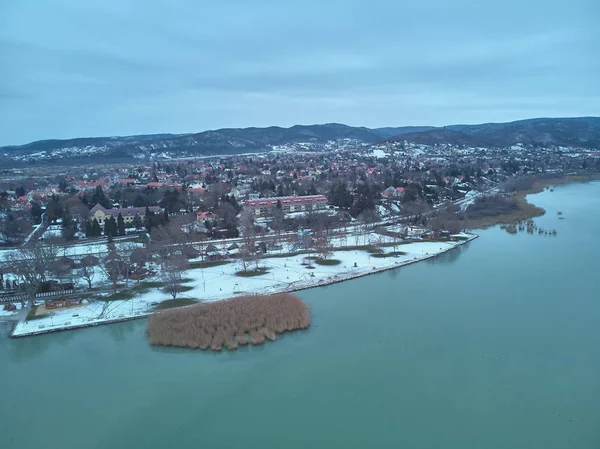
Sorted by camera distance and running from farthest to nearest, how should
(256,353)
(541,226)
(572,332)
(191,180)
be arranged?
(191,180)
(541,226)
(572,332)
(256,353)

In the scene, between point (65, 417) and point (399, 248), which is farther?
point (399, 248)

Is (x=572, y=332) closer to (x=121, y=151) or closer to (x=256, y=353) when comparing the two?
(x=256, y=353)

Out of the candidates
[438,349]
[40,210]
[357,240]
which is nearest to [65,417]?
[438,349]

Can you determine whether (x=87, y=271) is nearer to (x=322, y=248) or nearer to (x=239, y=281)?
(x=239, y=281)

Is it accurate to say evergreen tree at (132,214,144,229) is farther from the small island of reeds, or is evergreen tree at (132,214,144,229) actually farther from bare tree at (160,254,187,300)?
the small island of reeds

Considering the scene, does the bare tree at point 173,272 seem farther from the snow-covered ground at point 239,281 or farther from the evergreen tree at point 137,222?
the evergreen tree at point 137,222

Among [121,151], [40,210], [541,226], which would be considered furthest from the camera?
[121,151]

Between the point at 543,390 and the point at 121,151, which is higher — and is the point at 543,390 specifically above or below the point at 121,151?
below
